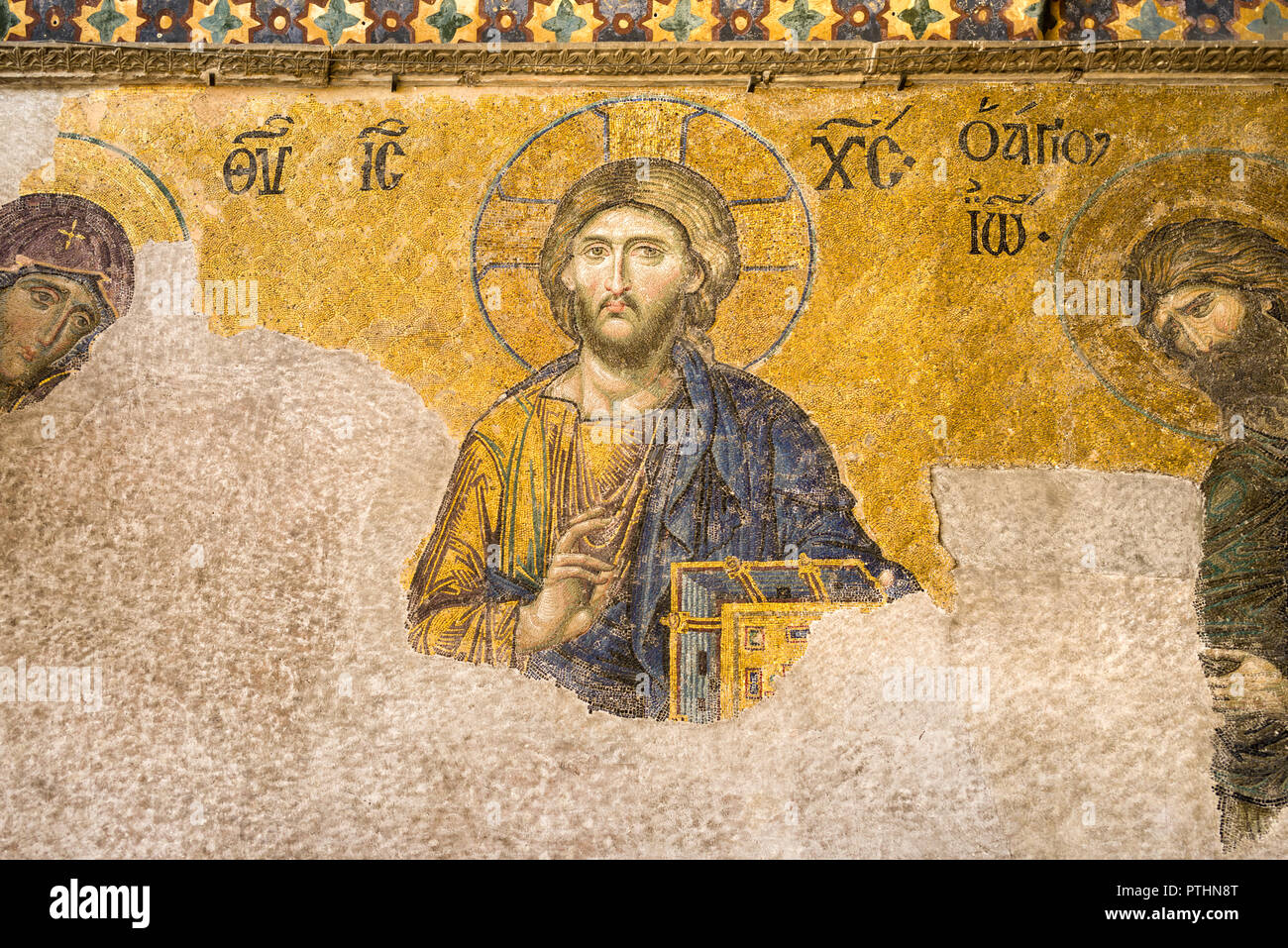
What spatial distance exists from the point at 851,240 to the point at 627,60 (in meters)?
1.19

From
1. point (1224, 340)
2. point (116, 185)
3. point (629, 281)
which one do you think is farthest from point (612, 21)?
point (1224, 340)

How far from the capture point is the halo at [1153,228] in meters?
4.75

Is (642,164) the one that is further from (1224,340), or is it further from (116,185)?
(1224,340)

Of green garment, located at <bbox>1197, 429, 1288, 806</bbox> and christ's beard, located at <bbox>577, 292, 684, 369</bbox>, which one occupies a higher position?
christ's beard, located at <bbox>577, 292, 684, 369</bbox>

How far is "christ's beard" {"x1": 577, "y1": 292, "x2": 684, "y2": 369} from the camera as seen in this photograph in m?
4.81

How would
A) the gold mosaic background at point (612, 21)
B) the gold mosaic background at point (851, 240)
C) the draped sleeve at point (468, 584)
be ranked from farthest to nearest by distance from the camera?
the gold mosaic background at point (612, 21) → the gold mosaic background at point (851, 240) → the draped sleeve at point (468, 584)

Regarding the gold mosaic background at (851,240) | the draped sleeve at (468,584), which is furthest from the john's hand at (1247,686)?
the draped sleeve at (468,584)

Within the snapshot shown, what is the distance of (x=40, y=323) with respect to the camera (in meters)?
4.82

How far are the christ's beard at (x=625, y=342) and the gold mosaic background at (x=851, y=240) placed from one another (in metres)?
0.18

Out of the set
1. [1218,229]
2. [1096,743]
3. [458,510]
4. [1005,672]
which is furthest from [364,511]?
[1218,229]

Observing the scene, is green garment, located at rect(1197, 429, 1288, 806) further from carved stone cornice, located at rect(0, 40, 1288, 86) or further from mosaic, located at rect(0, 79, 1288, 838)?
carved stone cornice, located at rect(0, 40, 1288, 86)

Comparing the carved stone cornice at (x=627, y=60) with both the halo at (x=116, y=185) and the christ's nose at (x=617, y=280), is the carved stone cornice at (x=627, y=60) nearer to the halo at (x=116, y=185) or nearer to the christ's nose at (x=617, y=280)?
the halo at (x=116, y=185)

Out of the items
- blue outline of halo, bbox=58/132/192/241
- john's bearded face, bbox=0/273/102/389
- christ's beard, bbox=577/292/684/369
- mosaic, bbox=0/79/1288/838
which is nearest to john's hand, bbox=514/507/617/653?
mosaic, bbox=0/79/1288/838

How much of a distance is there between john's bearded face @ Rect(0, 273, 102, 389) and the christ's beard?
200cm
